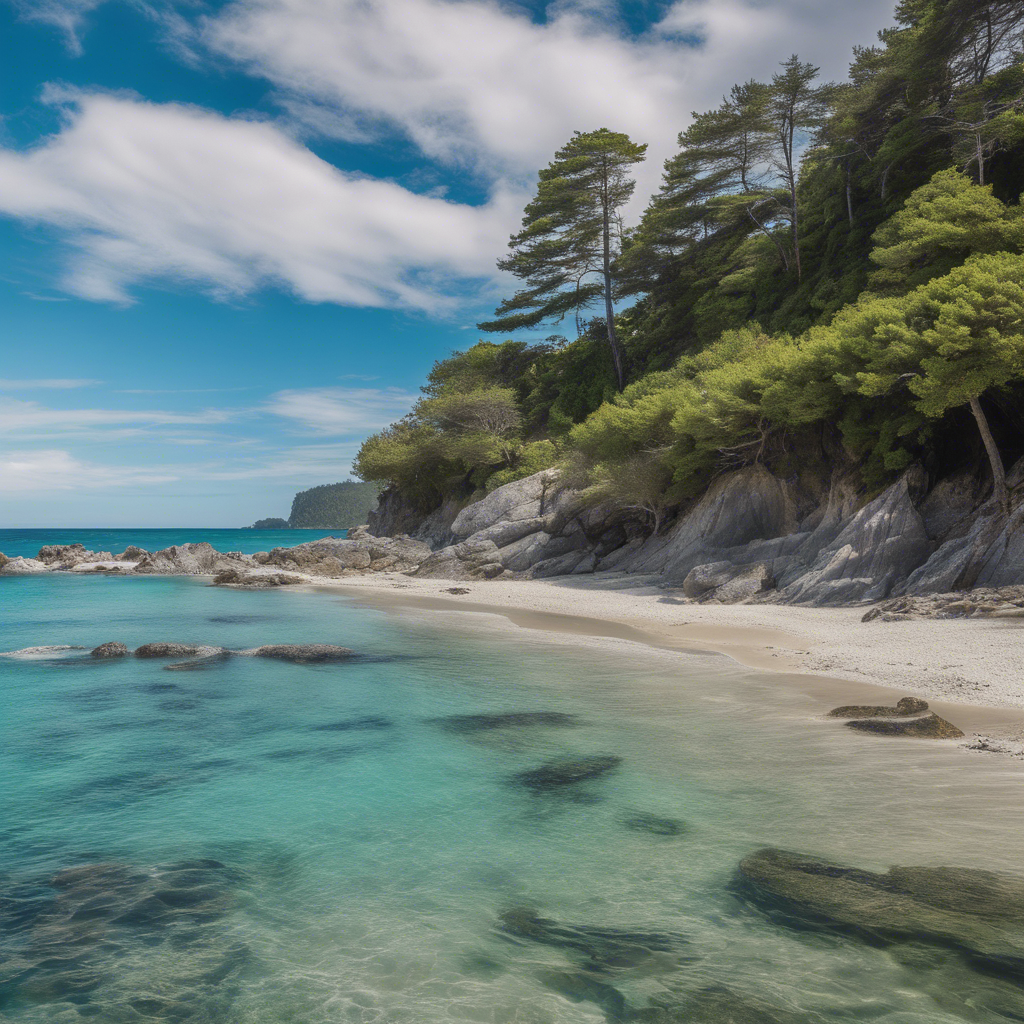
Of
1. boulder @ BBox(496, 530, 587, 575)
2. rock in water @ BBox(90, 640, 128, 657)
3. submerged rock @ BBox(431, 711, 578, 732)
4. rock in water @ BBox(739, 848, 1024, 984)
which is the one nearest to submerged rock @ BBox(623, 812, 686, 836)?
rock in water @ BBox(739, 848, 1024, 984)

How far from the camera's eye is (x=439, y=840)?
6.88 meters

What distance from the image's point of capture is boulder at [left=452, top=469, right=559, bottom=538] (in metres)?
35.6

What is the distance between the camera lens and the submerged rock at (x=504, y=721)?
1068cm

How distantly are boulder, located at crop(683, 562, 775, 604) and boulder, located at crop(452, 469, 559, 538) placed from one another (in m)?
13.5

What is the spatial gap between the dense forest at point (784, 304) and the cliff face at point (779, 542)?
1.13 metres

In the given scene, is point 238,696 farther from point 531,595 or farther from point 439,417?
point 439,417

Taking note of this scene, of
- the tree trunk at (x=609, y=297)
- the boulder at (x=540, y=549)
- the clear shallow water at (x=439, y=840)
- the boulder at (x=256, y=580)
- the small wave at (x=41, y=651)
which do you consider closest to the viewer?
the clear shallow water at (x=439, y=840)

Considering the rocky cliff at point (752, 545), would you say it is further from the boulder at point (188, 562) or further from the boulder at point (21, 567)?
the boulder at point (21, 567)

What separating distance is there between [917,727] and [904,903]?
4.37 meters

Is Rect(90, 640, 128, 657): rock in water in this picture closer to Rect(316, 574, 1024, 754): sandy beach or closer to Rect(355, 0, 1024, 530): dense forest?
Rect(316, 574, 1024, 754): sandy beach

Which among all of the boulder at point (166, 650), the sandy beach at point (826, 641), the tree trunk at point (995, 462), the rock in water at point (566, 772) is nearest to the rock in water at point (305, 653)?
the boulder at point (166, 650)

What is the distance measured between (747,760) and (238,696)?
9.49 meters

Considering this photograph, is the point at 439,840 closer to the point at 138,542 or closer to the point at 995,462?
the point at 995,462

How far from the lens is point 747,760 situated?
27.6 feet
